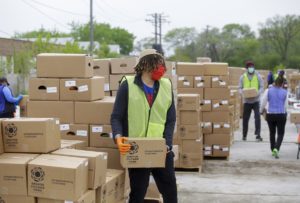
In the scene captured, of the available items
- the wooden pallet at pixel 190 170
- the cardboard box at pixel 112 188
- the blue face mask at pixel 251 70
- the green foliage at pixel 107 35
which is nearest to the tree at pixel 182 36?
the green foliage at pixel 107 35

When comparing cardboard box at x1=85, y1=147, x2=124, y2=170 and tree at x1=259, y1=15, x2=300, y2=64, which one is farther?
tree at x1=259, y1=15, x2=300, y2=64

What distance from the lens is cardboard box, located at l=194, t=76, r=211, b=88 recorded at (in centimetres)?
1020

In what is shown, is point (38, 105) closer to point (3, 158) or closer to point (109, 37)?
point (3, 158)

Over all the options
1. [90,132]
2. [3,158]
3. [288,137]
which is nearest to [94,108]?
[90,132]

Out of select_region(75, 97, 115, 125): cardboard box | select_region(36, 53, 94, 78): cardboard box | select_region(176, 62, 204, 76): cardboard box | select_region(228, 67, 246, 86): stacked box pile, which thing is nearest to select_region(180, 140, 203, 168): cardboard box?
select_region(176, 62, 204, 76): cardboard box

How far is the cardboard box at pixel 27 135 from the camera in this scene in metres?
4.34

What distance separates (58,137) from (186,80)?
5.86 meters

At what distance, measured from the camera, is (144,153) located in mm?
4531

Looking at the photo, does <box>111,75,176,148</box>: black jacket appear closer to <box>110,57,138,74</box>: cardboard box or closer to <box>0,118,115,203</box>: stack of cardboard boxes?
<box>0,118,115,203</box>: stack of cardboard boxes

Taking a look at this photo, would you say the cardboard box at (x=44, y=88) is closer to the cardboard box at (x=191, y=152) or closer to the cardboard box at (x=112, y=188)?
the cardboard box at (x=112, y=188)

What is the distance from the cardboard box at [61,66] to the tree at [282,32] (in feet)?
230

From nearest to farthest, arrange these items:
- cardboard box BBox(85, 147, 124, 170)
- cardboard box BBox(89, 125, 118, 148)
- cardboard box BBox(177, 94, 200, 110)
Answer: cardboard box BBox(85, 147, 124, 170)
cardboard box BBox(89, 125, 118, 148)
cardboard box BBox(177, 94, 200, 110)

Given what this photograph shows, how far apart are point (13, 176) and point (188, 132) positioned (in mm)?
4903

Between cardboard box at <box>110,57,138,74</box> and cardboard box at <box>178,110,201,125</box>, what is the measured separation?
6.09ft
